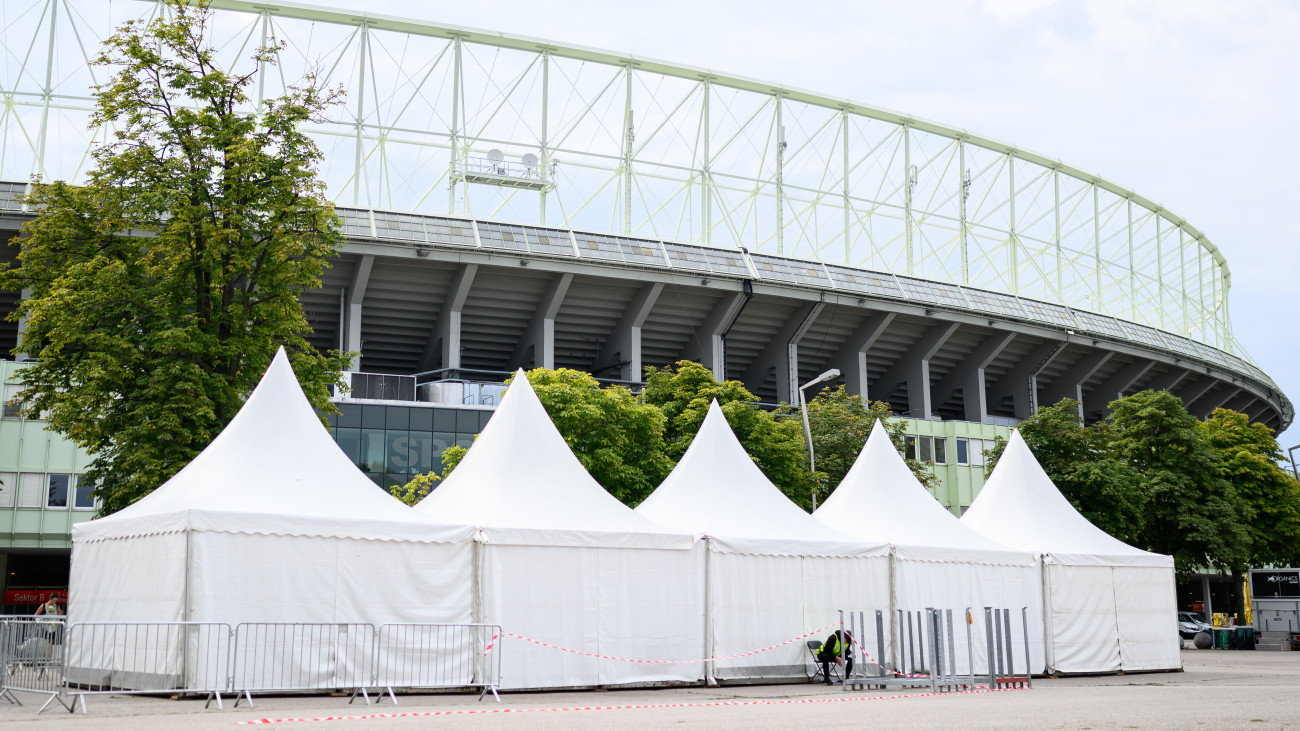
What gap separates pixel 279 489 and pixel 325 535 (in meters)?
0.99

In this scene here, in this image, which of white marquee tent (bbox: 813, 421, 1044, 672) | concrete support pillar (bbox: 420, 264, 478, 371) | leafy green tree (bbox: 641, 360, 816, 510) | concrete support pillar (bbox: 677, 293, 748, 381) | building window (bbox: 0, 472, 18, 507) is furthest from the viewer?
concrete support pillar (bbox: 677, 293, 748, 381)

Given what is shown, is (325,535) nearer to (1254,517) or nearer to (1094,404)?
(1254,517)

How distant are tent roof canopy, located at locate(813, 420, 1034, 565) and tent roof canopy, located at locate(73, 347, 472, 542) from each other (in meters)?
8.47

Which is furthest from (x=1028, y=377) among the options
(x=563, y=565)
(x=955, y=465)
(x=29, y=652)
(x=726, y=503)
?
(x=29, y=652)

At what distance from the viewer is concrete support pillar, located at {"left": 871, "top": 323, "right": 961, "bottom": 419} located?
57.8 m

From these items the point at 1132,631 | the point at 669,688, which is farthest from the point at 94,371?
the point at 1132,631

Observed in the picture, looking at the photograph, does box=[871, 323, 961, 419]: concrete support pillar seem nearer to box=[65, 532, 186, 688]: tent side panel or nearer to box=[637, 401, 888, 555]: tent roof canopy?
box=[637, 401, 888, 555]: tent roof canopy

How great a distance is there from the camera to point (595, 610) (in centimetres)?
1745

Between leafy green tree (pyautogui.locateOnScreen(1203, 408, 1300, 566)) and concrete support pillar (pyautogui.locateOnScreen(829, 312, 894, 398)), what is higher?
concrete support pillar (pyautogui.locateOnScreen(829, 312, 894, 398))

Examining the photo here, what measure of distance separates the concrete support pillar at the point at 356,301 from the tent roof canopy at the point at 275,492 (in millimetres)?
28595

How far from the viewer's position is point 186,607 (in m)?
14.2

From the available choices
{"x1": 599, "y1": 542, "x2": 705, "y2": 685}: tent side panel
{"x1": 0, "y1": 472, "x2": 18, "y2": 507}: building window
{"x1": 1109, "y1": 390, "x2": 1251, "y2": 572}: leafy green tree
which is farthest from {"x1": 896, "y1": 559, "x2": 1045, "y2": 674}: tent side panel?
{"x1": 0, "y1": 472, "x2": 18, "y2": 507}: building window

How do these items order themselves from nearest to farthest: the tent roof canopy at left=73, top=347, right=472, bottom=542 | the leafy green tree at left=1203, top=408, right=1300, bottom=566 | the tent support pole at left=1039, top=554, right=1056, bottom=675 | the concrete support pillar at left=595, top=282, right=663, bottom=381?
1. the tent roof canopy at left=73, top=347, right=472, bottom=542
2. the tent support pole at left=1039, top=554, right=1056, bottom=675
3. the leafy green tree at left=1203, top=408, right=1300, bottom=566
4. the concrete support pillar at left=595, top=282, right=663, bottom=381

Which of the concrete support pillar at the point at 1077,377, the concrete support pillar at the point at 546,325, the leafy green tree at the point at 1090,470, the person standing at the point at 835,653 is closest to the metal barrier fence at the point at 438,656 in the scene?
the person standing at the point at 835,653
